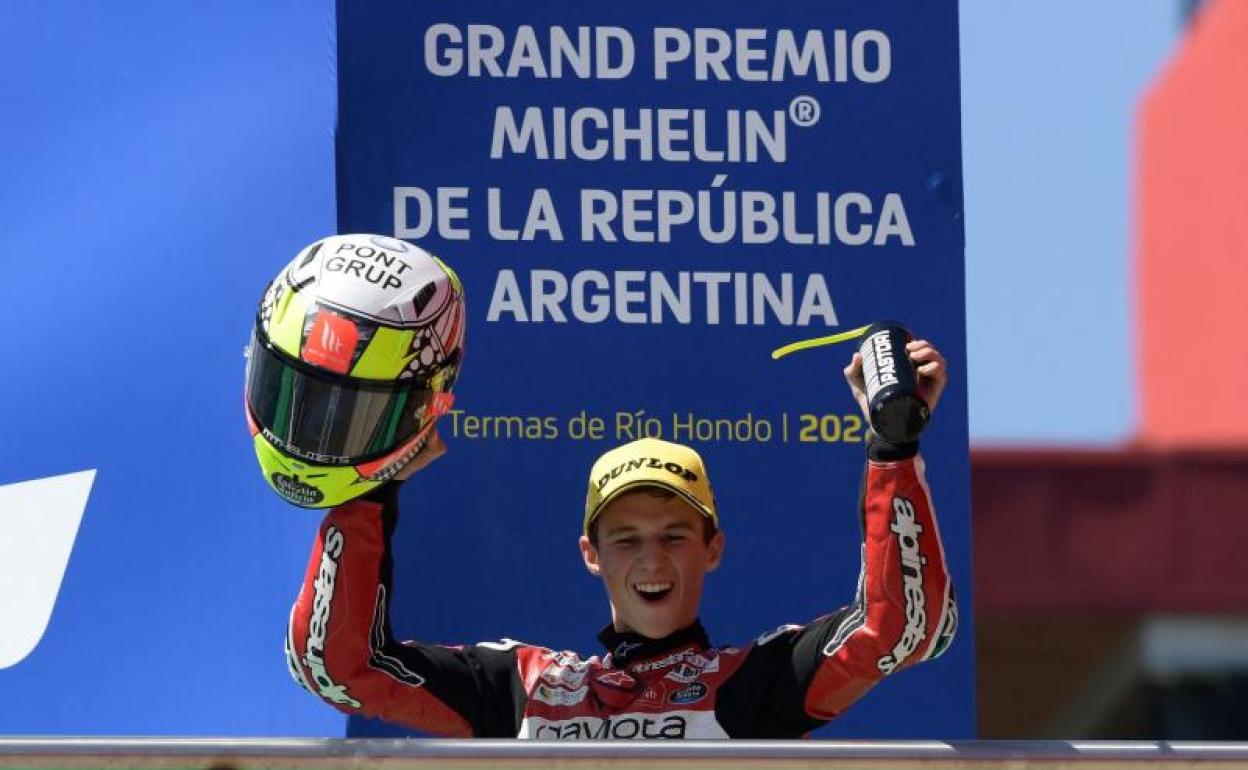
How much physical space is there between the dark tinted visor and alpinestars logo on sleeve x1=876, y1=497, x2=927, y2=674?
77 centimetres

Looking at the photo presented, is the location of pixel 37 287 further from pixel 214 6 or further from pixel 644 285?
pixel 644 285

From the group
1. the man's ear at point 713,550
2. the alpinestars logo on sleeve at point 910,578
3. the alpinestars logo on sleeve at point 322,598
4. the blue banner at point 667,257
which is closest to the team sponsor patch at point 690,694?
the man's ear at point 713,550

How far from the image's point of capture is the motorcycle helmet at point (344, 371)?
3439mm

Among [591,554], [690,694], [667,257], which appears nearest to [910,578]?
[690,694]

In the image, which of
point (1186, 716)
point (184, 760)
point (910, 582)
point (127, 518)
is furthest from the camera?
point (1186, 716)

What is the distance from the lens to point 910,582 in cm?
337

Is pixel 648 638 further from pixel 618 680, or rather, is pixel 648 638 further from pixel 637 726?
pixel 637 726

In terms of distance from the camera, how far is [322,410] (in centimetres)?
344

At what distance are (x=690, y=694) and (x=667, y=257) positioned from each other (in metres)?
1.13

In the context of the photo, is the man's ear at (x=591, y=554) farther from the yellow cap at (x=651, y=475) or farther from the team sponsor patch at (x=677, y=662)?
the team sponsor patch at (x=677, y=662)

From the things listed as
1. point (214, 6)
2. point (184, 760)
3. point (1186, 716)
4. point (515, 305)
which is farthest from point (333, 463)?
point (1186, 716)

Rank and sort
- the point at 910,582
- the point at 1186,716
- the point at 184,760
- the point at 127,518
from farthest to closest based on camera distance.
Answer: the point at 1186,716 < the point at 127,518 < the point at 910,582 < the point at 184,760

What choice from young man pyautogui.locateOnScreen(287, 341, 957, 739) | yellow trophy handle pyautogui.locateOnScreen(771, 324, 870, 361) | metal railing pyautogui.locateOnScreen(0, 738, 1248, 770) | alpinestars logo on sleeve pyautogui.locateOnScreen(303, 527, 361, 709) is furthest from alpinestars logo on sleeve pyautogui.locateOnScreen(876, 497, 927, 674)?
alpinestars logo on sleeve pyautogui.locateOnScreen(303, 527, 361, 709)

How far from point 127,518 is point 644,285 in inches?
43.4
